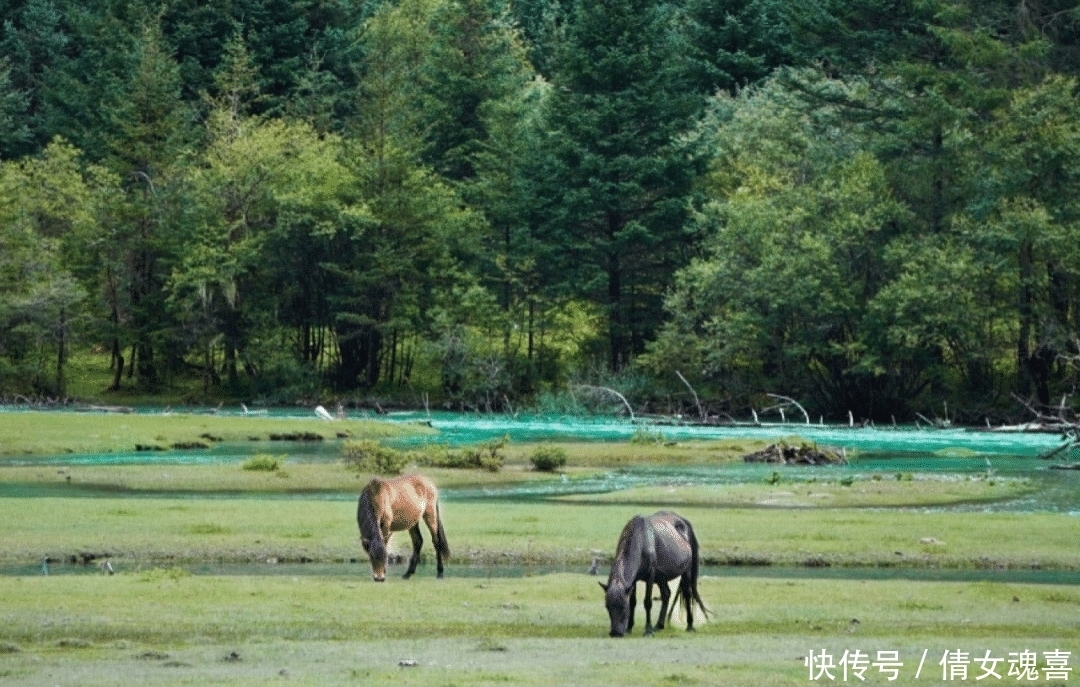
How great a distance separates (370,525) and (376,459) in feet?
58.9

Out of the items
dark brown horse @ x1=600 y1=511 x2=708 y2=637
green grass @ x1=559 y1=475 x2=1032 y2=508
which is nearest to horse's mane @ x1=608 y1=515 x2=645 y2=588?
dark brown horse @ x1=600 y1=511 x2=708 y2=637

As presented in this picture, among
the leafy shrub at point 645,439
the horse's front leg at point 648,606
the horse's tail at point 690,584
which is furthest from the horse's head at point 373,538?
the leafy shrub at point 645,439

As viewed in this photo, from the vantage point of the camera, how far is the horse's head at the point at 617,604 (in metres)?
18.1

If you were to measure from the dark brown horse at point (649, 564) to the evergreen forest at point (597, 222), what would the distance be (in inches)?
2007

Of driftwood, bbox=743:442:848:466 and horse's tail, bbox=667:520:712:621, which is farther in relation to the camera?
driftwood, bbox=743:442:848:466

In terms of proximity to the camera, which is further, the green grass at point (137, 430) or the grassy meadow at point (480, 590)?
the green grass at point (137, 430)

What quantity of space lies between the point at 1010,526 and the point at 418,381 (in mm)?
59279

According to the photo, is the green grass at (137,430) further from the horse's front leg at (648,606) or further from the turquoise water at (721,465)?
the horse's front leg at (648,606)

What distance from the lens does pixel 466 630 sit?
19.2 m

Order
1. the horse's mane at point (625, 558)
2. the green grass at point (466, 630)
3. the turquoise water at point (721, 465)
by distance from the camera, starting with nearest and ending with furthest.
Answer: the green grass at point (466, 630), the horse's mane at point (625, 558), the turquoise water at point (721, 465)

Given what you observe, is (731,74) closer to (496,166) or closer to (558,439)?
(496,166)

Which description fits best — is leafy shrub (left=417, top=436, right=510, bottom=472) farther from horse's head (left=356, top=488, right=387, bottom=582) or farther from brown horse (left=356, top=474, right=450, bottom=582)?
horse's head (left=356, top=488, right=387, bottom=582)

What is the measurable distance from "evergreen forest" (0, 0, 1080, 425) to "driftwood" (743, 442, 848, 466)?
66.5ft

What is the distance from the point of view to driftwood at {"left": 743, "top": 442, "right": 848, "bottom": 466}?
158 ft
